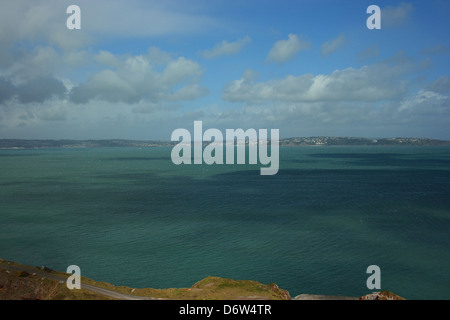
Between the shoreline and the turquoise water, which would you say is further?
the turquoise water

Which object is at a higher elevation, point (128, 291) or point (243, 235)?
point (243, 235)

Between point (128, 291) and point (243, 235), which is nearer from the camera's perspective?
point (128, 291)

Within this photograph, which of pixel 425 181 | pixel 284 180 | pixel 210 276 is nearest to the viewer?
pixel 210 276

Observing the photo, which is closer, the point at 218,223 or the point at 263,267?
the point at 263,267

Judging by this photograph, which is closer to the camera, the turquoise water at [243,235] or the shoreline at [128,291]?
the shoreline at [128,291]
